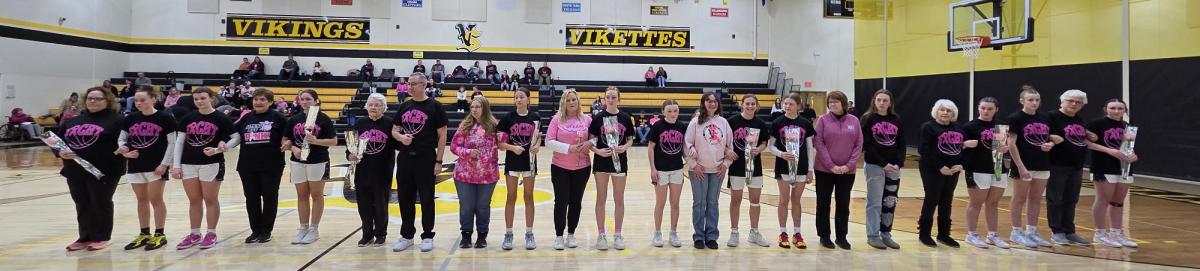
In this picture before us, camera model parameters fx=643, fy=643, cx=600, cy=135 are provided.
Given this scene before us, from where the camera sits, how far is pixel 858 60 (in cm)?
2172

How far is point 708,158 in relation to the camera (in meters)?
5.47

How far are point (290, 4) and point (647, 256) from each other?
25043 millimetres

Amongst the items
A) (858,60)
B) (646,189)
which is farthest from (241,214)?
(858,60)

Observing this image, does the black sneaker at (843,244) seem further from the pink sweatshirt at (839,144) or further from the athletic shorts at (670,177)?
the athletic shorts at (670,177)

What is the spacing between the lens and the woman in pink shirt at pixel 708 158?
5480 mm

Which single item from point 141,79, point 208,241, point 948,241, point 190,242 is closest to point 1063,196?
point 948,241

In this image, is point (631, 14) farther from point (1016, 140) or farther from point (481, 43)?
point (1016, 140)

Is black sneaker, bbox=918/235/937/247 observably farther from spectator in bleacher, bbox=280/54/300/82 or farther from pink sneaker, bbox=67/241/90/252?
spectator in bleacher, bbox=280/54/300/82

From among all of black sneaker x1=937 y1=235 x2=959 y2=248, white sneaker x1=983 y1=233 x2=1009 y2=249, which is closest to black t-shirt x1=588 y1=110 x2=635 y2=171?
black sneaker x1=937 y1=235 x2=959 y2=248

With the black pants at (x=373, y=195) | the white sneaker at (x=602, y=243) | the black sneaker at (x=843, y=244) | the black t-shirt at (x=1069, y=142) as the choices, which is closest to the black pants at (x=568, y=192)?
the white sneaker at (x=602, y=243)

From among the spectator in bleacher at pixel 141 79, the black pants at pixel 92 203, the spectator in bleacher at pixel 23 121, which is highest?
the spectator in bleacher at pixel 141 79

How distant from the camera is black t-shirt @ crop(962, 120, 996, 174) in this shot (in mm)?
5672

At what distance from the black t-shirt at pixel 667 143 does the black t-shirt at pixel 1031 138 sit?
9.83ft

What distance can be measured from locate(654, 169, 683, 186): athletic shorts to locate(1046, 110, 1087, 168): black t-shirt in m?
3.46
